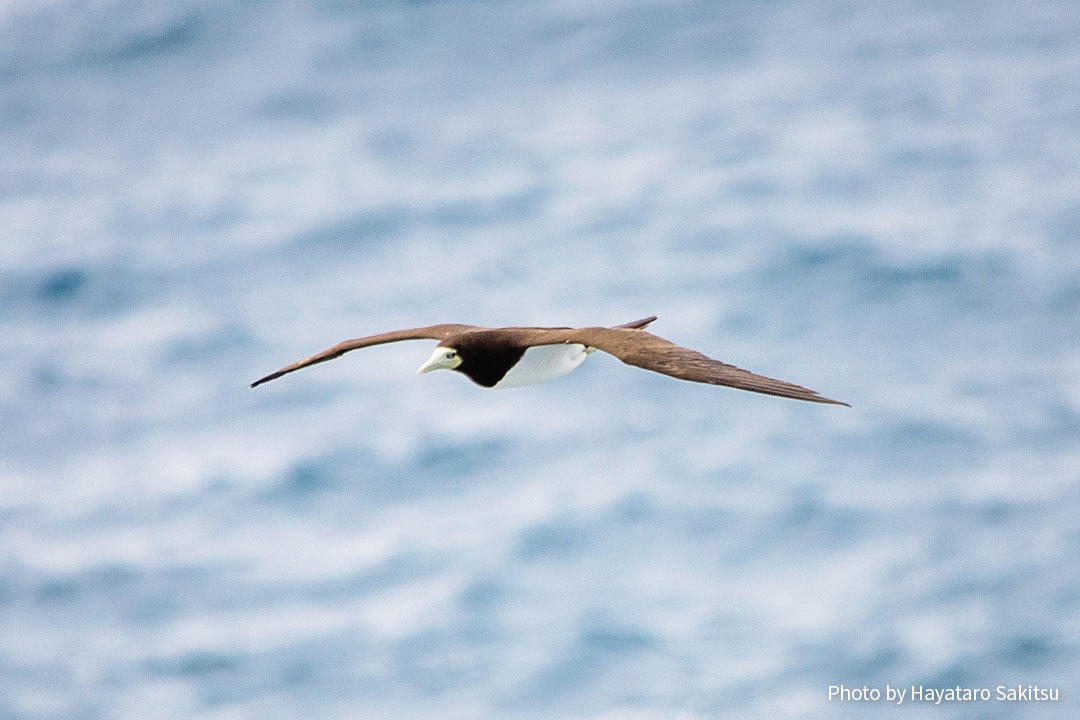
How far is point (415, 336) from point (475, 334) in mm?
944

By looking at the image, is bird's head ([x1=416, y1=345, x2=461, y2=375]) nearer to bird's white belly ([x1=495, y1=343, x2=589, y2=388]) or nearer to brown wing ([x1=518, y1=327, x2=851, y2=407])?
bird's white belly ([x1=495, y1=343, x2=589, y2=388])

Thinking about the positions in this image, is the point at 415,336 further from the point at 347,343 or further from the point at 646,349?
the point at 646,349

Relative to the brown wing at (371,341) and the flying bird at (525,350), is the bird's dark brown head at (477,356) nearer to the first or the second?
the flying bird at (525,350)

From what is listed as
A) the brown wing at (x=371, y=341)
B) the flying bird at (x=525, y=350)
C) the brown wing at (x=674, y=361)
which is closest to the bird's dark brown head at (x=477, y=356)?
the flying bird at (x=525, y=350)

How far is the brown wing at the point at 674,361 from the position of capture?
11.7 metres

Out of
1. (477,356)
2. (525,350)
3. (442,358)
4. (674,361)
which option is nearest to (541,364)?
(525,350)

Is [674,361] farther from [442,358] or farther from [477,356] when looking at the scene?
[442,358]

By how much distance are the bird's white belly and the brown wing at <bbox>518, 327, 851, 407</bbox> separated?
2.89 ft

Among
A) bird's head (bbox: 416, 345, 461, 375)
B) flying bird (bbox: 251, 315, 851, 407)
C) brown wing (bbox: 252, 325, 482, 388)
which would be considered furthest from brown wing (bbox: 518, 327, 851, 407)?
brown wing (bbox: 252, 325, 482, 388)

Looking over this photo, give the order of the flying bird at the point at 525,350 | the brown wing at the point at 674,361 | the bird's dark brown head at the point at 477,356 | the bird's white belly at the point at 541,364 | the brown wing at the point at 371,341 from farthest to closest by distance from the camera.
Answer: the brown wing at the point at 371,341
the bird's white belly at the point at 541,364
the bird's dark brown head at the point at 477,356
the flying bird at the point at 525,350
the brown wing at the point at 674,361

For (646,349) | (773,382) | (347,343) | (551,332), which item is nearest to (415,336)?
(347,343)

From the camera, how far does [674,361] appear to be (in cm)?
1269

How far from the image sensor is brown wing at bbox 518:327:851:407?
11734 millimetres

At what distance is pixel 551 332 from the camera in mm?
14750
